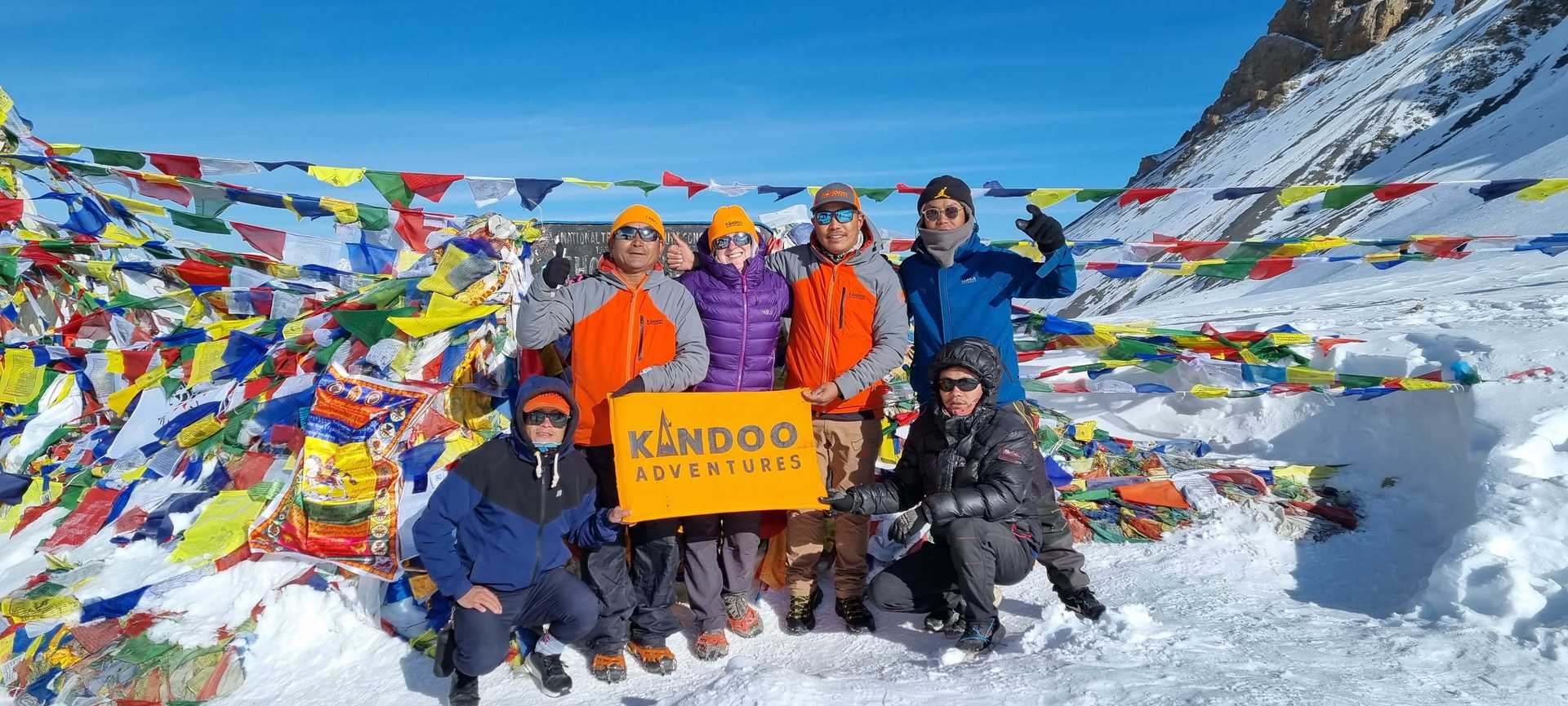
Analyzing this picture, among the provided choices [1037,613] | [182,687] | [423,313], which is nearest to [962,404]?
[1037,613]

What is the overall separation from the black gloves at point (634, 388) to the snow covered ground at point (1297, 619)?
4.04 feet

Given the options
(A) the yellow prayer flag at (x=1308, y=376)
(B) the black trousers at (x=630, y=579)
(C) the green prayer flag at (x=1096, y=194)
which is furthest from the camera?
(C) the green prayer flag at (x=1096, y=194)

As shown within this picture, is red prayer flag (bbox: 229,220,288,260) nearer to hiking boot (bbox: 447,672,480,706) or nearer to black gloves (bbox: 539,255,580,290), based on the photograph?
black gloves (bbox: 539,255,580,290)

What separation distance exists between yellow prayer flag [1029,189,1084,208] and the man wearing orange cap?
314cm

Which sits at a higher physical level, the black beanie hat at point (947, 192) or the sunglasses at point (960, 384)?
the black beanie hat at point (947, 192)

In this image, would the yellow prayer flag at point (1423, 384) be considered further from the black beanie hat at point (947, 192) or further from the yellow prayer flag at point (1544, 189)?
the black beanie hat at point (947, 192)

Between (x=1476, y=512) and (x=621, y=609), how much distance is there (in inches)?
158

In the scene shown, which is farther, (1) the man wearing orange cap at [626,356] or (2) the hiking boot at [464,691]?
(1) the man wearing orange cap at [626,356]

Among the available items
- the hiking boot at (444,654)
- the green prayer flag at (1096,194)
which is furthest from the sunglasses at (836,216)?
the green prayer flag at (1096,194)

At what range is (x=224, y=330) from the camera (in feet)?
18.4

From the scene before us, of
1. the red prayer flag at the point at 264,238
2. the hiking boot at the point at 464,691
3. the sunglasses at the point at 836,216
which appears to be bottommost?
the hiking boot at the point at 464,691

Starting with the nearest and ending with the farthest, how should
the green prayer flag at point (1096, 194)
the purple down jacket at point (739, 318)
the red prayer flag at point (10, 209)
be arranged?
the purple down jacket at point (739, 318), the green prayer flag at point (1096, 194), the red prayer flag at point (10, 209)

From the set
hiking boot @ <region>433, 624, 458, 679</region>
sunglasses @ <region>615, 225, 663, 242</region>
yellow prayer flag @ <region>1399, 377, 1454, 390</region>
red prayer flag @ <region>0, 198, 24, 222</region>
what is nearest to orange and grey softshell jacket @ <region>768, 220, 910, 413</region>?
sunglasses @ <region>615, 225, 663, 242</region>

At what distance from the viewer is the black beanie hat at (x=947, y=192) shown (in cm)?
445
